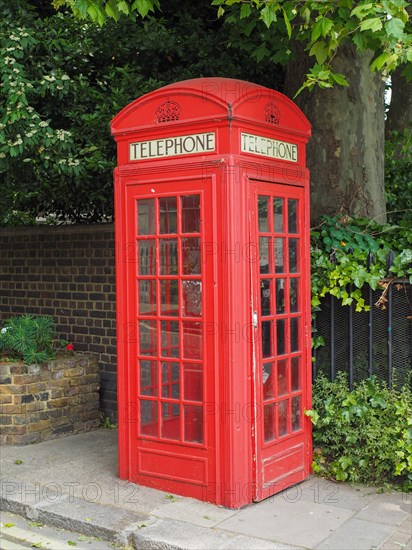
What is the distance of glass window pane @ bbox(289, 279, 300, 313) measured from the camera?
18.9 feet

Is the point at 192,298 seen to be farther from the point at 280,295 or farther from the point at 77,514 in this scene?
the point at 77,514

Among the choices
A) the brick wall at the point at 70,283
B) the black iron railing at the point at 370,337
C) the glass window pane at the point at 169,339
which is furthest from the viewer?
the brick wall at the point at 70,283

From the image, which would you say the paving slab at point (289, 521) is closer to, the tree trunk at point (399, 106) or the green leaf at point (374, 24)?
the green leaf at point (374, 24)

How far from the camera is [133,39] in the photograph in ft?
27.8

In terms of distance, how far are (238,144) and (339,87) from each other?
2714 mm

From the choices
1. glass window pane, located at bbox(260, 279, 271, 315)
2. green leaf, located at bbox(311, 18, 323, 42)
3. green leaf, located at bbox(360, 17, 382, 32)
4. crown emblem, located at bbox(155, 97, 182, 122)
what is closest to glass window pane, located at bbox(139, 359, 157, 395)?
glass window pane, located at bbox(260, 279, 271, 315)

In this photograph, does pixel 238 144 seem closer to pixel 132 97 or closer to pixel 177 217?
pixel 177 217

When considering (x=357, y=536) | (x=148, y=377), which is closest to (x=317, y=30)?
(x=148, y=377)

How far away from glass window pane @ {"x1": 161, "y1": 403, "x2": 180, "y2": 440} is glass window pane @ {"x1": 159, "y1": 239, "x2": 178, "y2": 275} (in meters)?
1.03

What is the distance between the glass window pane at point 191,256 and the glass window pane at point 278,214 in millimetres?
659

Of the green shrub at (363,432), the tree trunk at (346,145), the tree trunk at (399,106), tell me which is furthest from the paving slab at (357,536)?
the tree trunk at (399,106)

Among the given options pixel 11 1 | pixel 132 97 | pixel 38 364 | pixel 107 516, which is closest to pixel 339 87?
pixel 132 97

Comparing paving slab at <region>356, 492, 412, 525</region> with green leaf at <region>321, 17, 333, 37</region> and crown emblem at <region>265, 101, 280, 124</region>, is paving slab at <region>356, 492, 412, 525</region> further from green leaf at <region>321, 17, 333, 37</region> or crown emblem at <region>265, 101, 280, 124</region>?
green leaf at <region>321, 17, 333, 37</region>

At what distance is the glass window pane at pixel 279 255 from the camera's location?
5.59m
